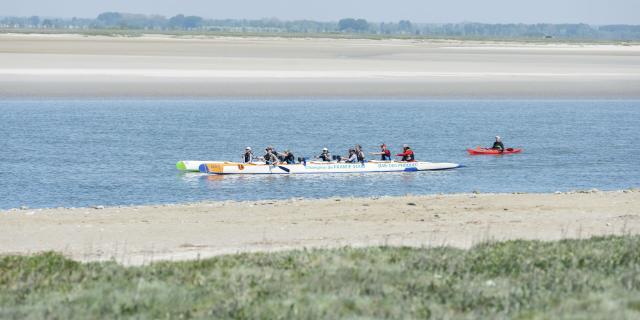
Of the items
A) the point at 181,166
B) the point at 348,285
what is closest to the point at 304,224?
the point at 348,285

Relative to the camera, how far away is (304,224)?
86.2 ft

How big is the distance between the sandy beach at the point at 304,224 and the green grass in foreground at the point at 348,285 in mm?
1867

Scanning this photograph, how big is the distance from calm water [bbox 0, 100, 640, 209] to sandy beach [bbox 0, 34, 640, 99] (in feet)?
16.8

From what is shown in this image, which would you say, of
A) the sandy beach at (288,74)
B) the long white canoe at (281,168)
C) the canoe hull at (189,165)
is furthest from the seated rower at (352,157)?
the sandy beach at (288,74)

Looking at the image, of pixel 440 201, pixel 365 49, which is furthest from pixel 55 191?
pixel 365 49

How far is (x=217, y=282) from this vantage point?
17.7 meters

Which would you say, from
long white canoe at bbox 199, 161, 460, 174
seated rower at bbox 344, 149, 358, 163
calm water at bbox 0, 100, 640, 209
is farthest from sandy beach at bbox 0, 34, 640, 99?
seated rower at bbox 344, 149, 358, 163

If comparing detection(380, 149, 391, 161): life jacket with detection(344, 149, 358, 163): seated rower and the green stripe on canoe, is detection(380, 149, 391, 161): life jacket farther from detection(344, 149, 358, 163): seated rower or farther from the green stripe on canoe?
the green stripe on canoe

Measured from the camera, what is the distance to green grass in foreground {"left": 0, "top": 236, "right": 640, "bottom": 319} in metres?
15.9

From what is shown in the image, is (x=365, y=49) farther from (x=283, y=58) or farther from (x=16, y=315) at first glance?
(x=16, y=315)

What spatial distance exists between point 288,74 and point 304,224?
2579 inches

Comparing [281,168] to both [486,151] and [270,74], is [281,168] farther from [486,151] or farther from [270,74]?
[270,74]

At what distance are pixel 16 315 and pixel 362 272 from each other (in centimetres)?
549

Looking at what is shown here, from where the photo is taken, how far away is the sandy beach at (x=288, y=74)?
80875mm
